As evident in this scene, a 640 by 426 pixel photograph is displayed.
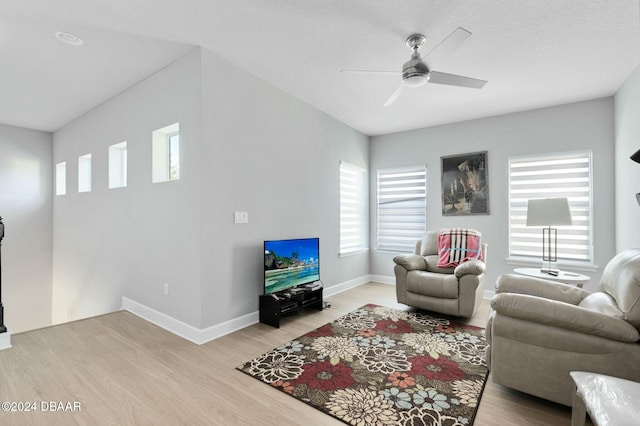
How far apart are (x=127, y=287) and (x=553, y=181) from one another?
580cm

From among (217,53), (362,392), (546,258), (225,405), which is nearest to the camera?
(225,405)

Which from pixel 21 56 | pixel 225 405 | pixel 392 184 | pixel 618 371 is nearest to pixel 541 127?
pixel 392 184

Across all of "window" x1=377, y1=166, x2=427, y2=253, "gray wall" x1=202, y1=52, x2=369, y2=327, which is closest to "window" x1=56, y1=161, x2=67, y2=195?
"gray wall" x1=202, y1=52, x2=369, y2=327

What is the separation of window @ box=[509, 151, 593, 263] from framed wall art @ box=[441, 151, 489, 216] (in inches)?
14.2

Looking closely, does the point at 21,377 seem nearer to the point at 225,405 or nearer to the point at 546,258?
the point at 225,405

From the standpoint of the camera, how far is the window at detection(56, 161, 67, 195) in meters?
5.33

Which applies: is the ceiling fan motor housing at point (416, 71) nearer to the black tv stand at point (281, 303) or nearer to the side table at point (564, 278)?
the side table at point (564, 278)

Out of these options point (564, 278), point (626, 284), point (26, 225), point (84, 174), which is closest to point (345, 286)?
point (564, 278)

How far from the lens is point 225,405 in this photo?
6.18 ft

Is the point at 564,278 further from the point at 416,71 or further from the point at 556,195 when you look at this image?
the point at 416,71

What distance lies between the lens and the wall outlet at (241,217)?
310 centimetres

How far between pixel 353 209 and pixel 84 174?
4.53 meters

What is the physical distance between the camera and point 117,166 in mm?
4098

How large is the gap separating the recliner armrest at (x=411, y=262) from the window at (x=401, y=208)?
1.10 metres
